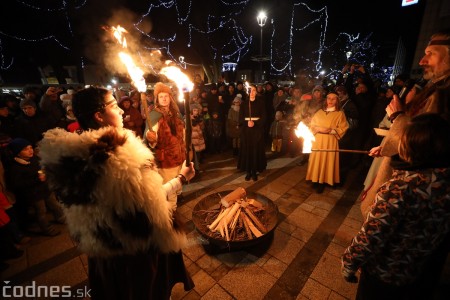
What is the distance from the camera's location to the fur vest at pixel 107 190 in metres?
1.68

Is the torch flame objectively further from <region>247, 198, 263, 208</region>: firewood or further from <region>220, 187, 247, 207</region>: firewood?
<region>247, 198, 263, 208</region>: firewood

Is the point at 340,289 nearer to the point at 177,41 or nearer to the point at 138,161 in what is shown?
the point at 138,161

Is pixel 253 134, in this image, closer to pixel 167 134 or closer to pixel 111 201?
pixel 167 134

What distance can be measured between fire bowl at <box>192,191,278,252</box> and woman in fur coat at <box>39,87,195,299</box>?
4.46ft

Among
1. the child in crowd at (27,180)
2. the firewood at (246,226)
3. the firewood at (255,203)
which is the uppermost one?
the child in crowd at (27,180)

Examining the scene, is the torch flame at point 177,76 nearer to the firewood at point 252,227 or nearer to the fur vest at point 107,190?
the fur vest at point 107,190

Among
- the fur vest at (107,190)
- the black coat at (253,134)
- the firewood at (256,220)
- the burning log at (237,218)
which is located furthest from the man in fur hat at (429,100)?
the black coat at (253,134)

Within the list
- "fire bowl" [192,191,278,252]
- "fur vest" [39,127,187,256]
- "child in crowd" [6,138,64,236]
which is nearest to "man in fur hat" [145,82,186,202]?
"fire bowl" [192,191,278,252]

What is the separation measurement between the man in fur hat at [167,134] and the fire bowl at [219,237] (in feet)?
2.11

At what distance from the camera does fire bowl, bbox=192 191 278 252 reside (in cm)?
350

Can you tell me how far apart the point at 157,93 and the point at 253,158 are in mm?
3520

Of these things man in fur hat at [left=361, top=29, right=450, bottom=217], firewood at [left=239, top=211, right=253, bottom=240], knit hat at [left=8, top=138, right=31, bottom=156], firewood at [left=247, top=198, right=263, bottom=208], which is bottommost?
firewood at [left=239, top=211, right=253, bottom=240]

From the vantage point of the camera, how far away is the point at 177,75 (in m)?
2.61

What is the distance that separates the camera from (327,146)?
5711 millimetres
